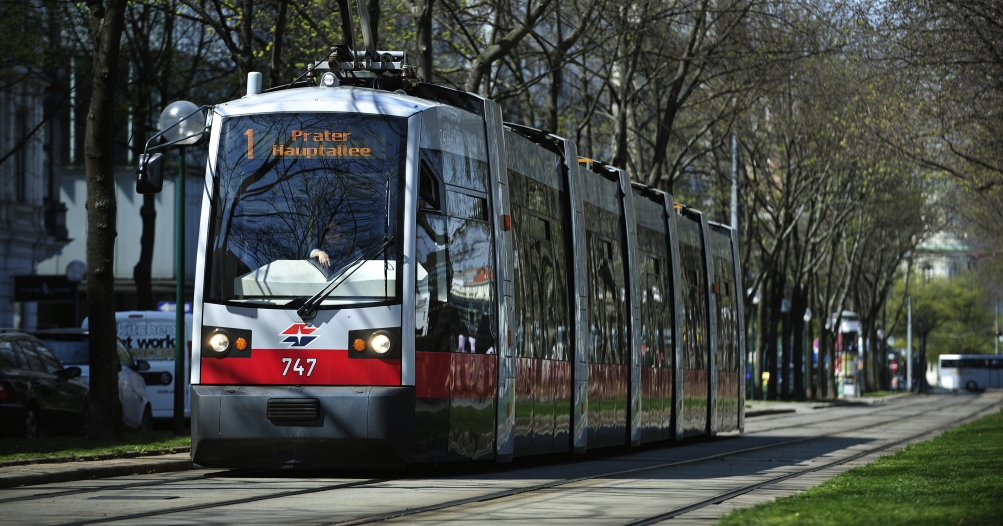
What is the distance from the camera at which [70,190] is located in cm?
5597

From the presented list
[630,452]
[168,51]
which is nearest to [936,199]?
[168,51]

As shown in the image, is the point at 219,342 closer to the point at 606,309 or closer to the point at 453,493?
the point at 453,493

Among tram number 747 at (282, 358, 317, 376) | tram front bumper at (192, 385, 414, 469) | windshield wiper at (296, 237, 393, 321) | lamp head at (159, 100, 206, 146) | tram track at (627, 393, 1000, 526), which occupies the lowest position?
tram track at (627, 393, 1000, 526)

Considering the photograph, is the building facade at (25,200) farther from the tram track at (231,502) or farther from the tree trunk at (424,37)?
the tram track at (231,502)

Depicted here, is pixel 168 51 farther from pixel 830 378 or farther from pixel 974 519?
pixel 830 378

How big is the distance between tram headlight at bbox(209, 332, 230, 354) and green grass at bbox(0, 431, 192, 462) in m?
2.98

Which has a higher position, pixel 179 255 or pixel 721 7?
pixel 721 7

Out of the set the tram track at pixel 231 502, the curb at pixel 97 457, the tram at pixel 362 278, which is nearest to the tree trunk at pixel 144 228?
the curb at pixel 97 457

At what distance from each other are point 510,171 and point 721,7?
1769 cm

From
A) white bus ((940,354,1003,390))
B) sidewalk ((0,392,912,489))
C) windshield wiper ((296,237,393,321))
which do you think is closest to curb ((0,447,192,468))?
sidewalk ((0,392,912,489))

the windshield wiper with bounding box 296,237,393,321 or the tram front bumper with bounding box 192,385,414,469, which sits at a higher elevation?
the windshield wiper with bounding box 296,237,393,321

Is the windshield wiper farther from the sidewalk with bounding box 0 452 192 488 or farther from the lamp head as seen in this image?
the lamp head

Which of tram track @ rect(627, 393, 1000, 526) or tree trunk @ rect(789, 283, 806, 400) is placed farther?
tree trunk @ rect(789, 283, 806, 400)

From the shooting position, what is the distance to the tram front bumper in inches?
501
